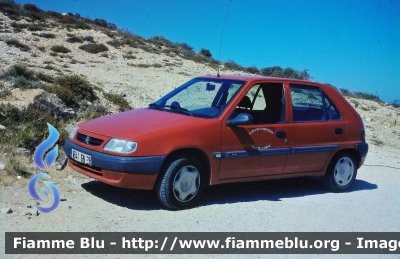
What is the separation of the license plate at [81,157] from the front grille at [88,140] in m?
0.15

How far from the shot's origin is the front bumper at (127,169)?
17.6ft

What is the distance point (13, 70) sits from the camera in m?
11.9

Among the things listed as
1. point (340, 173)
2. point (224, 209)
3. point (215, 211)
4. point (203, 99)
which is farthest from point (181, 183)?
point (340, 173)

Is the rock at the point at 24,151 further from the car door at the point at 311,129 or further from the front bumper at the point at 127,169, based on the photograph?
the car door at the point at 311,129

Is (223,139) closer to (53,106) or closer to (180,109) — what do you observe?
(180,109)

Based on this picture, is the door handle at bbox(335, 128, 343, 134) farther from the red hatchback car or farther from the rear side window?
the rear side window

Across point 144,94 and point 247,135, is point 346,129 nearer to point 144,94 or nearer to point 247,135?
point 247,135

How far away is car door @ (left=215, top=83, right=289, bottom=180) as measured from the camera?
20.1 feet

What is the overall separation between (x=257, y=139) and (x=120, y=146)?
191 cm

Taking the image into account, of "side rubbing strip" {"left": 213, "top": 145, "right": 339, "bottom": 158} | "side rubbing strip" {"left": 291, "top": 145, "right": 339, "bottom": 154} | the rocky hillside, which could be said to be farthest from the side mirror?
the rocky hillside

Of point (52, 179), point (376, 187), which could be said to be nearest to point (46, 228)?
point (52, 179)

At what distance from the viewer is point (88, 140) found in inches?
227

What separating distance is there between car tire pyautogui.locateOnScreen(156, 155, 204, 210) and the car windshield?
738 millimetres

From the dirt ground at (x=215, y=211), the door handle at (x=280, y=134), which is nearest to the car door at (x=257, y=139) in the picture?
the door handle at (x=280, y=134)
